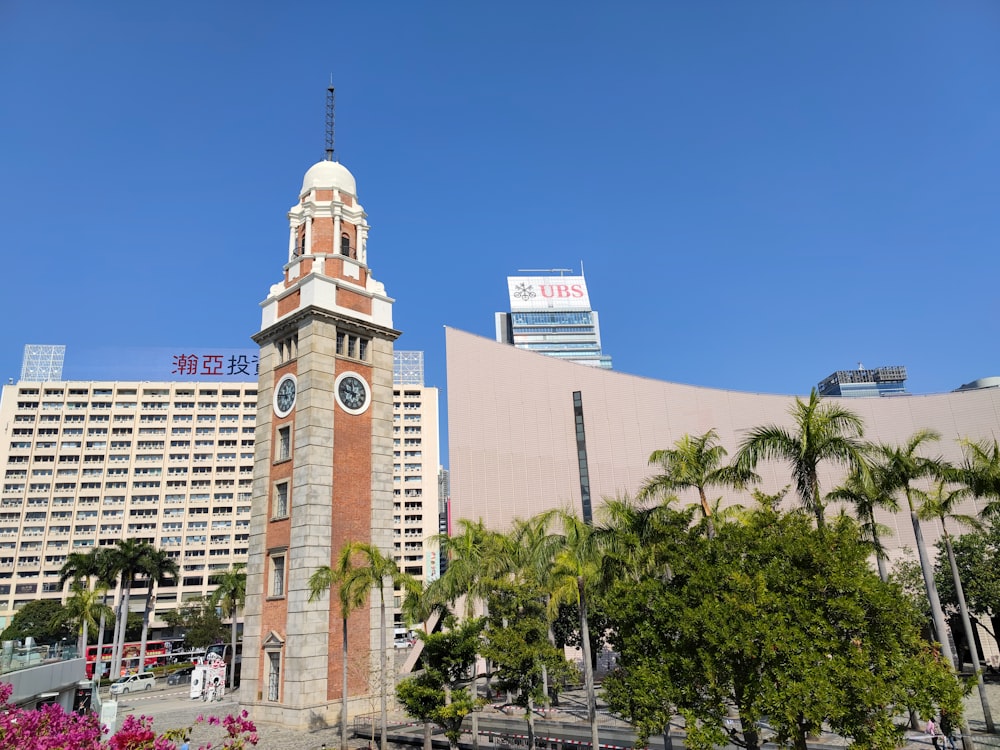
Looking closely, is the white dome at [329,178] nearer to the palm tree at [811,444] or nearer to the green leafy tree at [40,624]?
the palm tree at [811,444]

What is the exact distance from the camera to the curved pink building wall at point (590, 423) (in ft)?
174

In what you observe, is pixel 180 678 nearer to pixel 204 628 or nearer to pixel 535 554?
pixel 204 628

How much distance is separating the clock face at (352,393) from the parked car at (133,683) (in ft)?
85.6

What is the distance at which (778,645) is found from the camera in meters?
12.4

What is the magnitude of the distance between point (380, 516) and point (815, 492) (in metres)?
18.5

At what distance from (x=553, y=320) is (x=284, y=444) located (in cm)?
10005

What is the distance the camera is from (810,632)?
12.8 metres

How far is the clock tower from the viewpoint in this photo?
2700 cm

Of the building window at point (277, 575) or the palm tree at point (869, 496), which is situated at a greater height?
the palm tree at point (869, 496)

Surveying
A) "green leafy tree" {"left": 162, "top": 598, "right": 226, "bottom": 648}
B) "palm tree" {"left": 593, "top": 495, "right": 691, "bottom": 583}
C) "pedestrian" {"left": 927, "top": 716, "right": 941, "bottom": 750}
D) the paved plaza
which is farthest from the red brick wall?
"green leafy tree" {"left": 162, "top": 598, "right": 226, "bottom": 648}

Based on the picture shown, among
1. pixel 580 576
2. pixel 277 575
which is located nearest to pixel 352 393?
pixel 277 575

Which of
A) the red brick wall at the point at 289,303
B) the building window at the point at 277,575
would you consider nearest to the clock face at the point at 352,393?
the red brick wall at the point at 289,303

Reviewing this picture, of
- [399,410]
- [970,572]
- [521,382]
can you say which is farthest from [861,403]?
[399,410]

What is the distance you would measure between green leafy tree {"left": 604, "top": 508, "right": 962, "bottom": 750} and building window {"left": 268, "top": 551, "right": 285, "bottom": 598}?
57.2ft
